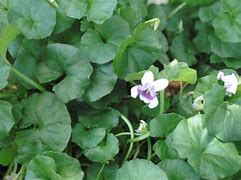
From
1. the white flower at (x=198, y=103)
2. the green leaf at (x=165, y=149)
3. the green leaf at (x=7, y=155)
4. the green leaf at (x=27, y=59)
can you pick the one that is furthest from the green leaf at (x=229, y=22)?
the green leaf at (x=7, y=155)

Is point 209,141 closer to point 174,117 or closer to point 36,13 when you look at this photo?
Result: point 174,117

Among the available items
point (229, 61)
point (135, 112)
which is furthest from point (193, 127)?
point (229, 61)

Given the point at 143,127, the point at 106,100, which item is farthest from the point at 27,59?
the point at 143,127

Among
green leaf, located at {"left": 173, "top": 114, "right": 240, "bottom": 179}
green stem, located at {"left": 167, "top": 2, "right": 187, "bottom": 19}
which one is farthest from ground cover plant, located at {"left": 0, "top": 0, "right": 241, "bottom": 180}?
green stem, located at {"left": 167, "top": 2, "right": 187, "bottom": 19}

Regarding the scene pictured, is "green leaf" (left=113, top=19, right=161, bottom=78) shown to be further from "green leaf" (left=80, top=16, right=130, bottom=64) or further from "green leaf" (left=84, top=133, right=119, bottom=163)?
"green leaf" (left=84, top=133, right=119, bottom=163)

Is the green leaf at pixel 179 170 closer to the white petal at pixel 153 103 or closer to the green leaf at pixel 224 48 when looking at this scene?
the white petal at pixel 153 103
